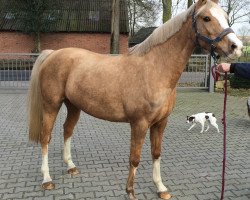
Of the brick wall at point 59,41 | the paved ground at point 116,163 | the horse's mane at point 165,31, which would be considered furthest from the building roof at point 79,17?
the horse's mane at point 165,31

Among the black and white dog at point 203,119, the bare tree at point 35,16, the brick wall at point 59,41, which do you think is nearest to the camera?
the black and white dog at point 203,119

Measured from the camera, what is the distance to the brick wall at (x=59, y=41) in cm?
2833

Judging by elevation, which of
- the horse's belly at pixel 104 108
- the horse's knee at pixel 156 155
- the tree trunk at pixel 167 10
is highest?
the tree trunk at pixel 167 10

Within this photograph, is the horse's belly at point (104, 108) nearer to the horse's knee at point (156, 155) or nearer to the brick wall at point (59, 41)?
the horse's knee at point (156, 155)

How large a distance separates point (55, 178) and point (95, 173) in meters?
0.56

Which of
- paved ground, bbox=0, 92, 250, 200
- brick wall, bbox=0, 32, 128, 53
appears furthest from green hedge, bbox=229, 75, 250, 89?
brick wall, bbox=0, 32, 128, 53

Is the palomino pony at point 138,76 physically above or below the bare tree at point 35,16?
below

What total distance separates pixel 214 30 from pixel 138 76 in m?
0.95

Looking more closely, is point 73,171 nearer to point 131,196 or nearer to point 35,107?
point 35,107

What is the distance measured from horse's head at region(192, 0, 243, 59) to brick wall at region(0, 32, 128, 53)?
2542cm

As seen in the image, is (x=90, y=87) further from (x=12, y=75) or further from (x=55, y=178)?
(x=12, y=75)

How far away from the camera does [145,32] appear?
1332 inches

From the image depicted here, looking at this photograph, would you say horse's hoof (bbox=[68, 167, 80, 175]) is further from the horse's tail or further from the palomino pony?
the horse's tail

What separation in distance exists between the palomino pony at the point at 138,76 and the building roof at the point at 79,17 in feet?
78.6
